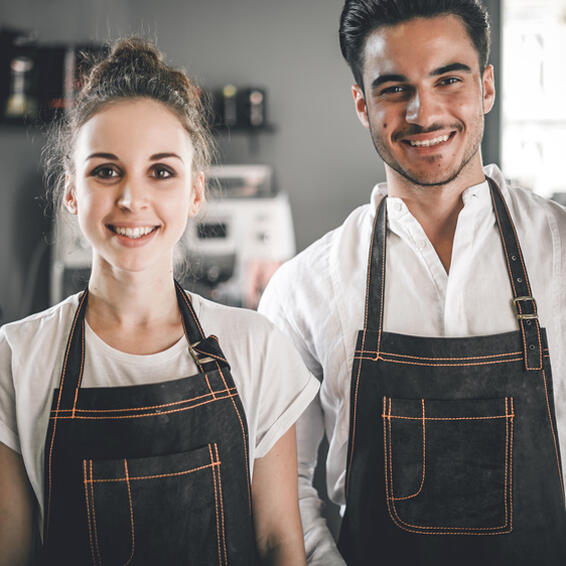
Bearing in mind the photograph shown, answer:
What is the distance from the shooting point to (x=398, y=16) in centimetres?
136

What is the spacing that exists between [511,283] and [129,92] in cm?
89

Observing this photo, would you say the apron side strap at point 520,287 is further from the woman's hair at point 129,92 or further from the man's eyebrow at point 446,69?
the woman's hair at point 129,92

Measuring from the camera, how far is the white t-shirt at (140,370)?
3.60ft

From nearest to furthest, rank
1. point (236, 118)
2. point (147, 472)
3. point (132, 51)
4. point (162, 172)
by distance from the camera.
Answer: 1. point (147, 472)
2. point (162, 172)
3. point (132, 51)
4. point (236, 118)

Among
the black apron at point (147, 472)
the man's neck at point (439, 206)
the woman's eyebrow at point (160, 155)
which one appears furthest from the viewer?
the man's neck at point (439, 206)

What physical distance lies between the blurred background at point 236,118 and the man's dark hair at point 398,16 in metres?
2.66

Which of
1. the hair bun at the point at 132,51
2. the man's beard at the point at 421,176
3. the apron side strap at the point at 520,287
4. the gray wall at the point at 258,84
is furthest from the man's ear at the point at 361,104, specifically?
the gray wall at the point at 258,84

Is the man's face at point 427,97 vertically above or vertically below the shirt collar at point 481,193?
above

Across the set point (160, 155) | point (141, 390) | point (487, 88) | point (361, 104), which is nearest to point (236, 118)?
point (361, 104)

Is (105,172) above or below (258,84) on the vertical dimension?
below

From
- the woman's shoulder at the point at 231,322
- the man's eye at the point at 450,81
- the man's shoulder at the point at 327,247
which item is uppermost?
the man's eye at the point at 450,81

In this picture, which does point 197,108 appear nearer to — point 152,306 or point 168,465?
point 152,306

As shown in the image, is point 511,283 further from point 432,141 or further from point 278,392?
point 278,392

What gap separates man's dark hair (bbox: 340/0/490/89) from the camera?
135cm
